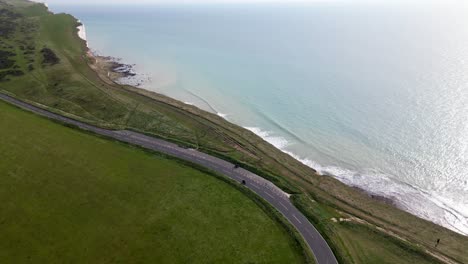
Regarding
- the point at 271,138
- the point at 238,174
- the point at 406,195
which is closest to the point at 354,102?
the point at 271,138

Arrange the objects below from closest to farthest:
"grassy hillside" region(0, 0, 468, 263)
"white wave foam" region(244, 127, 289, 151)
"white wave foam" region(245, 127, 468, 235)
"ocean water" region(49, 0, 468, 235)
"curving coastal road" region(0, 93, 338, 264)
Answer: "curving coastal road" region(0, 93, 338, 264)
"grassy hillside" region(0, 0, 468, 263)
"white wave foam" region(245, 127, 468, 235)
"ocean water" region(49, 0, 468, 235)
"white wave foam" region(244, 127, 289, 151)

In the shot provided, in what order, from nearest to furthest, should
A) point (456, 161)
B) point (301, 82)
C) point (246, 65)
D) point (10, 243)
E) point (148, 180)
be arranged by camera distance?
point (10, 243) → point (148, 180) → point (456, 161) → point (301, 82) → point (246, 65)

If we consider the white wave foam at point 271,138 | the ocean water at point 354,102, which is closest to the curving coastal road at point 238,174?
the ocean water at point 354,102

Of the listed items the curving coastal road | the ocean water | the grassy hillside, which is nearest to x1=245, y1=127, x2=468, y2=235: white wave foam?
the ocean water

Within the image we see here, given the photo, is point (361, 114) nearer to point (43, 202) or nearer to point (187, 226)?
point (187, 226)

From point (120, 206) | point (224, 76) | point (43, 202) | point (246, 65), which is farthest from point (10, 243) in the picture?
point (246, 65)

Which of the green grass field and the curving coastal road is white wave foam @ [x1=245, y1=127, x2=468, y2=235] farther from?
the green grass field
